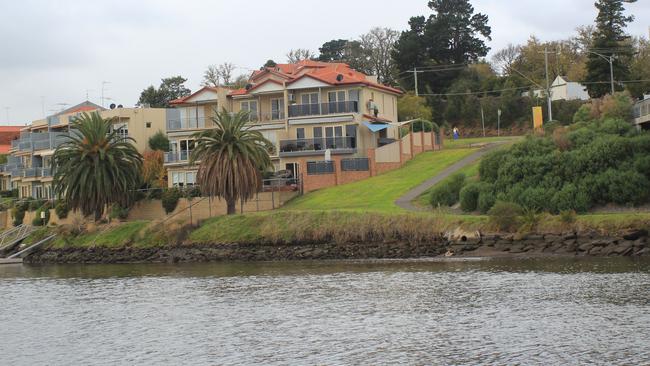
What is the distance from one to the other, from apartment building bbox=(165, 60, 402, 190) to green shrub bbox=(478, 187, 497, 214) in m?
22.5

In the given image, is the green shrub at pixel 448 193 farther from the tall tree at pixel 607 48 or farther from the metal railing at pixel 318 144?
the tall tree at pixel 607 48

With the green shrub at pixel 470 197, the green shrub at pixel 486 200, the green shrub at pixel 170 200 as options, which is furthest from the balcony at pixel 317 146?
the green shrub at pixel 486 200

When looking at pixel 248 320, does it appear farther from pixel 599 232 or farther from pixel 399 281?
pixel 599 232

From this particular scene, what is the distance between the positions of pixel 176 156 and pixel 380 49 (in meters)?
51.8

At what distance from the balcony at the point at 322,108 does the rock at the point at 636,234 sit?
38.4 meters

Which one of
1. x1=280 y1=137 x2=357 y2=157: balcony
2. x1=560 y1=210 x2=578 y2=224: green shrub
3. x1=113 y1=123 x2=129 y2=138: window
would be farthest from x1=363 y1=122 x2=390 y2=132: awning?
x1=560 y1=210 x2=578 y2=224: green shrub

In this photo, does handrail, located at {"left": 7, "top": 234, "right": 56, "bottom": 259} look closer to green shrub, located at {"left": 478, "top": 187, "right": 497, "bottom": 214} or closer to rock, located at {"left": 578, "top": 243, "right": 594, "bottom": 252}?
green shrub, located at {"left": 478, "top": 187, "right": 497, "bottom": 214}

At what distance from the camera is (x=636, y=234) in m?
50.6

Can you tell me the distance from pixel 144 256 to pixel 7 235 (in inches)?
994

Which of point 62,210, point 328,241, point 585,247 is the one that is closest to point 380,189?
point 328,241

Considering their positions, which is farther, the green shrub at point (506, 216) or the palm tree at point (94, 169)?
the palm tree at point (94, 169)

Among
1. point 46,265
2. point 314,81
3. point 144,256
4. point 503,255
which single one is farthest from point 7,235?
point 503,255

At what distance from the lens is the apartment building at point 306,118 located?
3314 inches

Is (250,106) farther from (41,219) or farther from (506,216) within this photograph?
(506,216)
